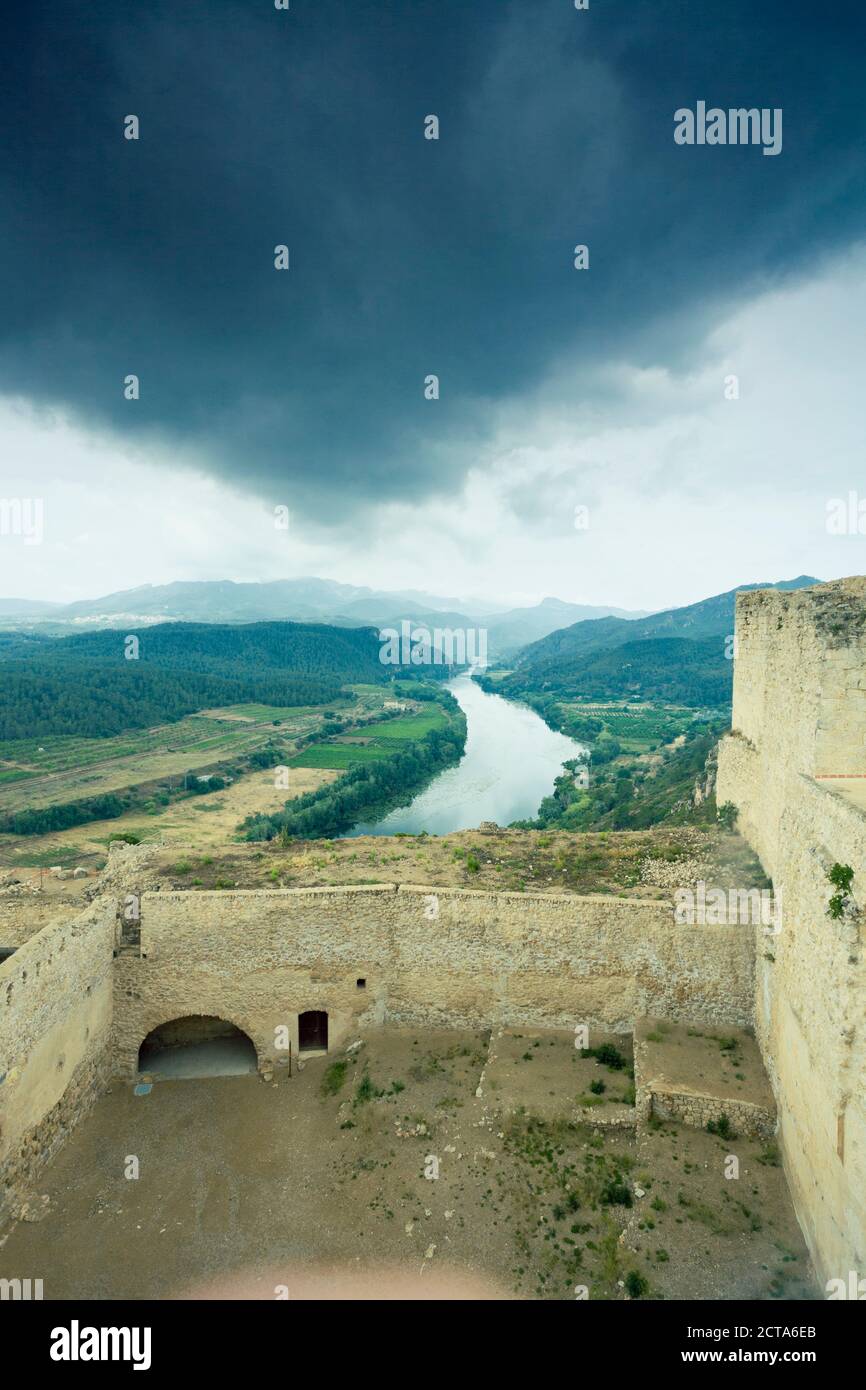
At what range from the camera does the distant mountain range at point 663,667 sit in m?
94.8

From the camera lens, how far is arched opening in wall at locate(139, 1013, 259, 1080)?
1154 centimetres

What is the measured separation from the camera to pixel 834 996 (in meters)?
6.09

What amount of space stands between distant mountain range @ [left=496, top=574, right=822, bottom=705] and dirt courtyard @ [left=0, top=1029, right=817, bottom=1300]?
75177mm

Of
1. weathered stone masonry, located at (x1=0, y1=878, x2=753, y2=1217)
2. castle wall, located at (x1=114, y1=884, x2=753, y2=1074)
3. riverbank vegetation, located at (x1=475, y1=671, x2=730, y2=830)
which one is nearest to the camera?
weathered stone masonry, located at (x1=0, y1=878, x2=753, y2=1217)

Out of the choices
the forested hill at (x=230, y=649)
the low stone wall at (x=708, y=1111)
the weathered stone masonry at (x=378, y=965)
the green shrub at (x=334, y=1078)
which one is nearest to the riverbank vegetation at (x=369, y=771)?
the weathered stone masonry at (x=378, y=965)

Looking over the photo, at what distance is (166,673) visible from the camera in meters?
81.6

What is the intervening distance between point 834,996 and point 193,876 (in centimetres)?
1051

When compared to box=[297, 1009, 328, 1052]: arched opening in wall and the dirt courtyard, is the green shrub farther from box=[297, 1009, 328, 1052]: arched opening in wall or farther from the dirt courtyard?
box=[297, 1009, 328, 1052]: arched opening in wall

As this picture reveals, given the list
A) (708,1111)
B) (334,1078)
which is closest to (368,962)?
(334,1078)

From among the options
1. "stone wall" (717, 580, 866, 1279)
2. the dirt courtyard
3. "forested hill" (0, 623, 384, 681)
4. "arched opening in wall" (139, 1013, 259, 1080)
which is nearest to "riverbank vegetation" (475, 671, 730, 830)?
"stone wall" (717, 580, 866, 1279)

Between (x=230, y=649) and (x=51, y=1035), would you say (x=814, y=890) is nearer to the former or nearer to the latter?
(x=51, y=1035)

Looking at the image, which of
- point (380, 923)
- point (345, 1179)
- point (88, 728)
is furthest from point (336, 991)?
point (88, 728)

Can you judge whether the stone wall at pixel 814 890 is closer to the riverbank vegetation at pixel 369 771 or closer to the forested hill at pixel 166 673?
the riverbank vegetation at pixel 369 771
